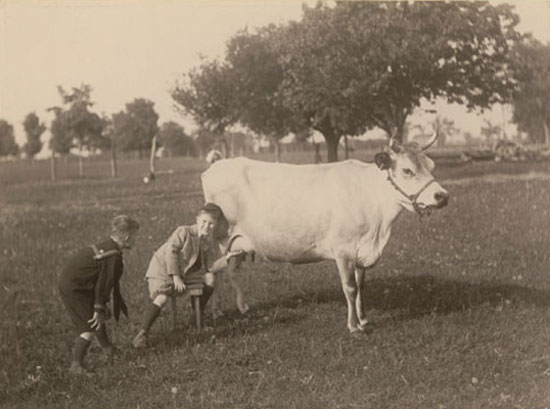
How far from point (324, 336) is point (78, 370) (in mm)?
2263

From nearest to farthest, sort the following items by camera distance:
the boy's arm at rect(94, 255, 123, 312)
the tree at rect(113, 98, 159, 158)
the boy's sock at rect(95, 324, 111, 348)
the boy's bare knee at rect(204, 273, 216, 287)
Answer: the boy's arm at rect(94, 255, 123, 312)
the boy's sock at rect(95, 324, 111, 348)
the boy's bare knee at rect(204, 273, 216, 287)
the tree at rect(113, 98, 159, 158)

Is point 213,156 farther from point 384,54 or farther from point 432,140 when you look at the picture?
point 384,54

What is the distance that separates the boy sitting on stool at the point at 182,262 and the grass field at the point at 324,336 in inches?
13.9

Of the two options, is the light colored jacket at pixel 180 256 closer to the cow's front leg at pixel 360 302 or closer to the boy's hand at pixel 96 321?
the boy's hand at pixel 96 321

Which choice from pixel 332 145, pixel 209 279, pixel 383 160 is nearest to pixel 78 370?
pixel 209 279

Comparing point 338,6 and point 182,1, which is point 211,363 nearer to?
point 182,1

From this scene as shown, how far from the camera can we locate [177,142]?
5506 centimetres

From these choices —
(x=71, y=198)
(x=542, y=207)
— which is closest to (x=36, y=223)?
(x=71, y=198)

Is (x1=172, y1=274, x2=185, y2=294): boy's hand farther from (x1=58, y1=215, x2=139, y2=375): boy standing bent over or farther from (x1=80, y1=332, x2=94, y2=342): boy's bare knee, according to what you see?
(x1=80, y1=332, x2=94, y2=342): boy's bare knee

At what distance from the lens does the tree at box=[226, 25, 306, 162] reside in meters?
19.7

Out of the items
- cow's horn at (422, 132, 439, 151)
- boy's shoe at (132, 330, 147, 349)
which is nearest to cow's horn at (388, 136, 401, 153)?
cow's horn at (422, 132, 439, 151)

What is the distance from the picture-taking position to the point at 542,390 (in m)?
4.84

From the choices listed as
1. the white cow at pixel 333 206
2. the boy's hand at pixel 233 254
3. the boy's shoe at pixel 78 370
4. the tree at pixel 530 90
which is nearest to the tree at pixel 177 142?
the tree at pixel 530 90

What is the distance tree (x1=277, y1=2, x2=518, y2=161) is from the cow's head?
12301 mm
